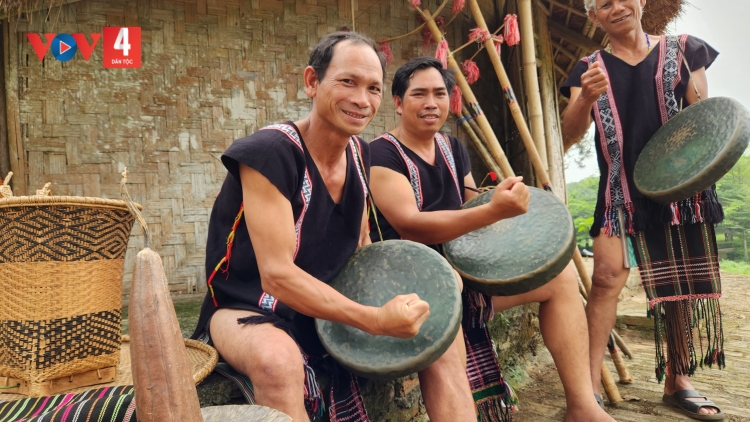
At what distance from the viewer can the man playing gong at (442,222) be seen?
2.00 meters

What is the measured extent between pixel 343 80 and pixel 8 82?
2.81 m

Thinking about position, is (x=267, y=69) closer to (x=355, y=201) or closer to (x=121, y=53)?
(x=121, y=53)

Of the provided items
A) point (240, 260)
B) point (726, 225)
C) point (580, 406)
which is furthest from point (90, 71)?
point (726, 225)

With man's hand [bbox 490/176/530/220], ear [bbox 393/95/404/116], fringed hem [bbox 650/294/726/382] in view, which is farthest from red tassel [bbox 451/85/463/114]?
man's hand [bbox 490/176/530/220]

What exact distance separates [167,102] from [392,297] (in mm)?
2638

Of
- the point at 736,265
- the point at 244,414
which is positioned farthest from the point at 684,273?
the point at 736,265

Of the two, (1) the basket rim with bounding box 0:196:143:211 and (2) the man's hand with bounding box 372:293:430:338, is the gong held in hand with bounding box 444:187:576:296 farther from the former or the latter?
(1) the basket rim with bounding box 0:196:143:211

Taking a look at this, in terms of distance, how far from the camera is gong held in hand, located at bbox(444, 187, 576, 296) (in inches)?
71.1

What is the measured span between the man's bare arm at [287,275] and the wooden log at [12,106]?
2611 mm

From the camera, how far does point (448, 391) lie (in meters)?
1.67

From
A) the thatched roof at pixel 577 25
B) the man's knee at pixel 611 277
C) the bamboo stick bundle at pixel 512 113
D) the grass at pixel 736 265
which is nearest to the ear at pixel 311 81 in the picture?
the man's knee at pixel 611 277

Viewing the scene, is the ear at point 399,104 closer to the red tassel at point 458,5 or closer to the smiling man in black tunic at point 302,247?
the smiling man in black tunic at point 302,247

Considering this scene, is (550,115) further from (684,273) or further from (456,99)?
(684,273)

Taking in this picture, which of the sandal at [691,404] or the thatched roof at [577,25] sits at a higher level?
the thatched roof at [577,25]
